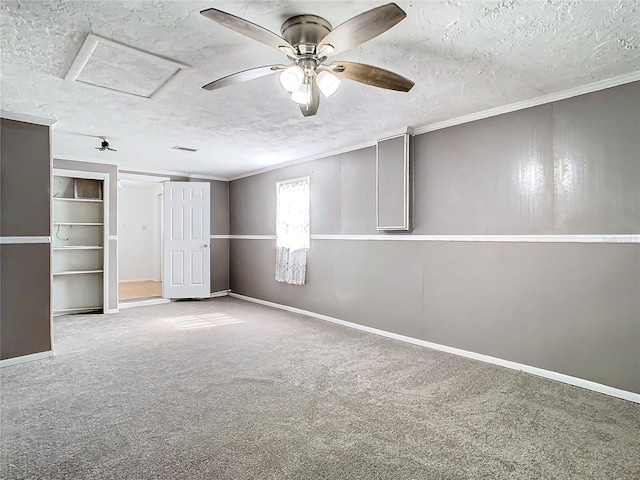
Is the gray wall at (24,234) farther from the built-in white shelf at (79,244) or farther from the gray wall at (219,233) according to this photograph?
the gray wall at (219,233)

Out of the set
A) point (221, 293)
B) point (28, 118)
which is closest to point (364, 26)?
point (28, 118)

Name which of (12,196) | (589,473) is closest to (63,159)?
(12,196)

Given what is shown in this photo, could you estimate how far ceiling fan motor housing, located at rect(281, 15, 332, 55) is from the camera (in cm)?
Result: 197

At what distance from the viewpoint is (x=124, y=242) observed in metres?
9.04

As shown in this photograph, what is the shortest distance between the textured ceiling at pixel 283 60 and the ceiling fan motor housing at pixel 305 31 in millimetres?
60

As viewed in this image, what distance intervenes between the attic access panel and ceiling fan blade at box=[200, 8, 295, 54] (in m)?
0.92

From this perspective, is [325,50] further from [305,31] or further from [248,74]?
[248,74]

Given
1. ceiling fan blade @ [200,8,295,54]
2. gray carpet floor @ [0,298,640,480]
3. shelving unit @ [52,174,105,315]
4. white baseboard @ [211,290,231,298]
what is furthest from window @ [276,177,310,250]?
ceiling fan blade @ [200,8,295,54]

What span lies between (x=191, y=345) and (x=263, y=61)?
2968 mm

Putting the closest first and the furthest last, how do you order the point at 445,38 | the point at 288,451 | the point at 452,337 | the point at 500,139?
1. the point at 288,451
2. the point at 445,38
3. the point at 500,139
4. the point at 452,337

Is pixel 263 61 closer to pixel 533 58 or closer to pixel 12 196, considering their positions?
pixel 533 58

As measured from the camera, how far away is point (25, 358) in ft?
11.6

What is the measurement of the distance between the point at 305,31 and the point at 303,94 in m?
0.37

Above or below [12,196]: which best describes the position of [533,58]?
above
